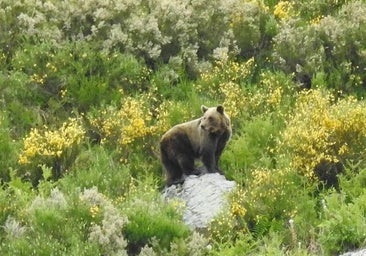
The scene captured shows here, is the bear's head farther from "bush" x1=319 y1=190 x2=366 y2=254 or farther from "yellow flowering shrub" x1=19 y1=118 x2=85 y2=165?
"bush" x1=319 y1=190 x2=366 y2=254

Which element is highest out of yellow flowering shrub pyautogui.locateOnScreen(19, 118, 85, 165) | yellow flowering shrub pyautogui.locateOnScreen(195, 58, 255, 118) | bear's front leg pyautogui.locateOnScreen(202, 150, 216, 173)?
yellow flowering shrub pyautogui.locateOnScreen(19, 118, 85, 165)

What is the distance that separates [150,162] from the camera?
12.2 m

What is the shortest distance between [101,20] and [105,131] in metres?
2.94

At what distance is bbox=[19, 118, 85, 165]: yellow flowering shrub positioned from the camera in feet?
38.9

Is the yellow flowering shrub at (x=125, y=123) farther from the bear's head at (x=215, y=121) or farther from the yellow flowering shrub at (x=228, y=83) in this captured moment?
the bear's head at (x=215, y=121)

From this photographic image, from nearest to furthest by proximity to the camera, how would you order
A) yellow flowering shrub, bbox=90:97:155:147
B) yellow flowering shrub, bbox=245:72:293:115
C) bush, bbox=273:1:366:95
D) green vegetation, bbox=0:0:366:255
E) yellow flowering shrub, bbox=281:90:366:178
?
green vegetation, bbox=0:0:366:255
yellow flowering shrub, bbox=281:90:366:178
yellow flowering shrub, bbox=90:97:155:147
yellow flowering shrub, bbox=245:72:293:115
bush, bbox=273:1:366:95

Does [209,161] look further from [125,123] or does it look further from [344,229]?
[344,229]

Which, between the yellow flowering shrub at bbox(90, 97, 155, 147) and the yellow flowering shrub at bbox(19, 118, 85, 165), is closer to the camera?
the yellow flowering shrub at bbox(19, 118, 85, 165)

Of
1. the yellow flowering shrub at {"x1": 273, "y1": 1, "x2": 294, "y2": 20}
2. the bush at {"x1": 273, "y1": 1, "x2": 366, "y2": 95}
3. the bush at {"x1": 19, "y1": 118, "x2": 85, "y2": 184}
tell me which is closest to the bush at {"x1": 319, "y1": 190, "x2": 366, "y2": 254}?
the bush at {"x1": 19, "y1": 118, "x2": 85, "y2": 184}

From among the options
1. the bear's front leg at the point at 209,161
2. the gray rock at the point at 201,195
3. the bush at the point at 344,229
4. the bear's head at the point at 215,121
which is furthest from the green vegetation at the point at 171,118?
the bear's head at the point at 215,121

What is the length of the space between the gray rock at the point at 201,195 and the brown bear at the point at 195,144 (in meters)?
0.18

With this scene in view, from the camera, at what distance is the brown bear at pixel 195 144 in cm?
1134

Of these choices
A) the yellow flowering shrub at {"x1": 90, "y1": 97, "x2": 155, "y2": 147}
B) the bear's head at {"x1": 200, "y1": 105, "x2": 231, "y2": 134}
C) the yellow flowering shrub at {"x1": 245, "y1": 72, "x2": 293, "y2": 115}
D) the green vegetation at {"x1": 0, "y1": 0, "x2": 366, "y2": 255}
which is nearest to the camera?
the green vegetation at {"x1": 0, "y1": 0, "x2": 366, "y2": 255}

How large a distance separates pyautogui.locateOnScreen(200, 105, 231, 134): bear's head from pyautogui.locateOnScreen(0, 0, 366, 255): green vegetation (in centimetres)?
57
